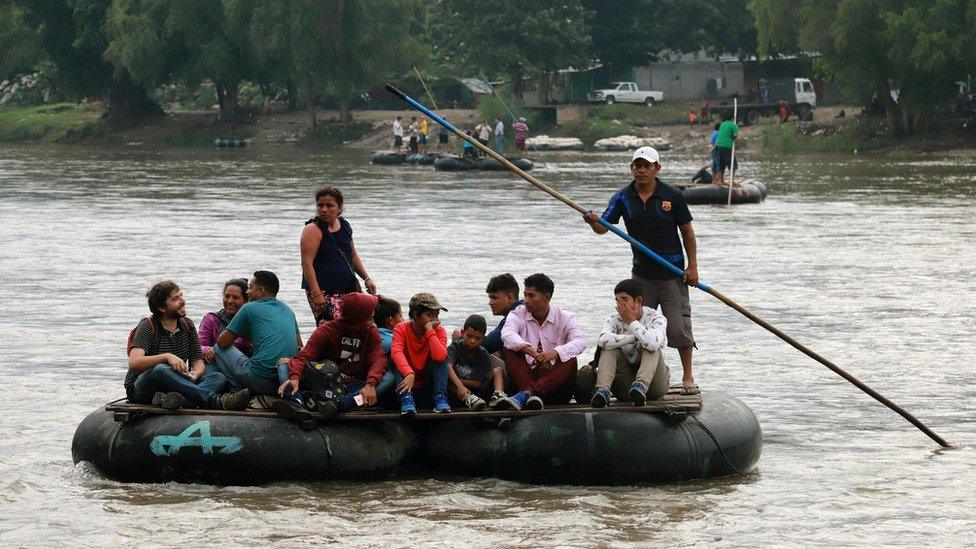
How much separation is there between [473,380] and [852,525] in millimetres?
2387

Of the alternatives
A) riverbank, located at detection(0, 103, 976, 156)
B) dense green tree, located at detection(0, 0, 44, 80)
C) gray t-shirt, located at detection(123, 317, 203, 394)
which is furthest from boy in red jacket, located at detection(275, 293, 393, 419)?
dense green tree, located at detection(0, 0, 44, 80)

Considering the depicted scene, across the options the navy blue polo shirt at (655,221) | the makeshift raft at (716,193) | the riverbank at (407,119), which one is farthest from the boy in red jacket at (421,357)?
the riverbank at (407,119)

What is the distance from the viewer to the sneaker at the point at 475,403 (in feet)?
31.2

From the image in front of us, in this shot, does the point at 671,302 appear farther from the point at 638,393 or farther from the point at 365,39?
the point at 365,39

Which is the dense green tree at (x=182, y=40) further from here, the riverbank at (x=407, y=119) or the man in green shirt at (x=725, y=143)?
the man in green shirt at (x=725, y=143)

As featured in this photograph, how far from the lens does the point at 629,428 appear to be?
9359 mm

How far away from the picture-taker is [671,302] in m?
10.4

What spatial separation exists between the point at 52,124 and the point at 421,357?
69.9m

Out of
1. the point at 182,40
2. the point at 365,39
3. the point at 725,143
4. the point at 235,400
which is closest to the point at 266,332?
the point at 235,400

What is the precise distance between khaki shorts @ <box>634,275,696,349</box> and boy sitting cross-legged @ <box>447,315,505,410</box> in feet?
3.81

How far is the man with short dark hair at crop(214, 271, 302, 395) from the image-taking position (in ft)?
31.9

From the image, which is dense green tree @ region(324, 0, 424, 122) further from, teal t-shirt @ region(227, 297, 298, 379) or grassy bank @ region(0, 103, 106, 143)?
teal t-shirt @ region(227, 297, 298, 379)

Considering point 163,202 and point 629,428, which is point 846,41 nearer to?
point 163,202

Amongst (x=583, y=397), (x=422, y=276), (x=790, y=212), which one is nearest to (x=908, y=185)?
(x=790, y=212)
